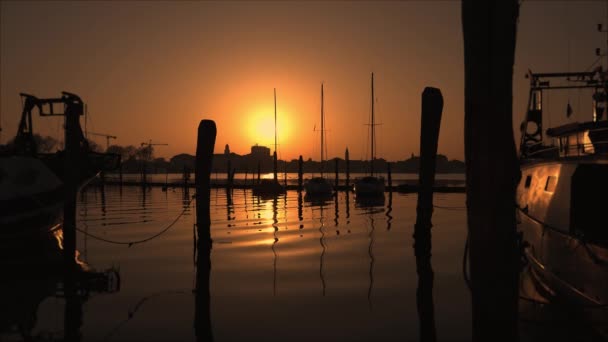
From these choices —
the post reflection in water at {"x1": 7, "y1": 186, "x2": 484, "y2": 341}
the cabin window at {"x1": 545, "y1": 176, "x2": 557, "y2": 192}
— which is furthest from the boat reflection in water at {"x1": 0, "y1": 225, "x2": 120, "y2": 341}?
the cabin window at {"x1": 545, "y1": 176, "x2": 557, "y2": 192}

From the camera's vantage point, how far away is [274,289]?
1238 centimetres

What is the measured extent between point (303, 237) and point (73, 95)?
33.8 feet

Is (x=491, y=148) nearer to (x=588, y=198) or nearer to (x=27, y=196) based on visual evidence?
(x=588, y=198)

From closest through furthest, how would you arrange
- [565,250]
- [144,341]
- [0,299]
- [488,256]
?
[488,256], [144,341], [565,250], [0,299]

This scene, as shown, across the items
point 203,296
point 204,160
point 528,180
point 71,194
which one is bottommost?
point 203,296

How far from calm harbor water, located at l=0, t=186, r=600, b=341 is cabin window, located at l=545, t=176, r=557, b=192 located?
3040 millimetres

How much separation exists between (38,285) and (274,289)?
19.7 ft

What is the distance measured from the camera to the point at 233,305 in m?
11.0

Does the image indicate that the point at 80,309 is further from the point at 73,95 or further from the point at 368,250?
the point at 368,250

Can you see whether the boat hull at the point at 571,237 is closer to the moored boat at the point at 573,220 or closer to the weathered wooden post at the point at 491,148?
the moored boat at the point at 573,220

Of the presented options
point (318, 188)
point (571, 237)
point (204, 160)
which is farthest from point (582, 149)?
point (318, 188)

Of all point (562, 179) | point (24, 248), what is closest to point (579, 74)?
point (562, 179)

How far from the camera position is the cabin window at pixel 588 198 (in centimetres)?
1002

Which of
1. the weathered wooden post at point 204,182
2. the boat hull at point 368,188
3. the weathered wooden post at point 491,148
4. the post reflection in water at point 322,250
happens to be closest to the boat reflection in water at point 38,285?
the weathered wooden post at point 204,182
